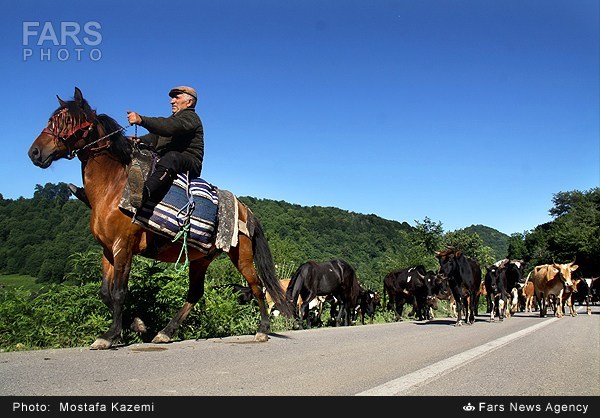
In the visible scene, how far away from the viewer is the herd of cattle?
1642cm

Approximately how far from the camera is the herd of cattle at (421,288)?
16422 mm

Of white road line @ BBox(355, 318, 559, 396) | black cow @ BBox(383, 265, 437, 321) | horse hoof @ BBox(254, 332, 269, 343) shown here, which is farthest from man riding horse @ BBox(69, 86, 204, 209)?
black cow @ BBox(383, 265, 437, 321)

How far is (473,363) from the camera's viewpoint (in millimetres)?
6484

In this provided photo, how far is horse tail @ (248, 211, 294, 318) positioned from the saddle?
608 mm

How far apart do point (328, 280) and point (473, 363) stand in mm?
10374

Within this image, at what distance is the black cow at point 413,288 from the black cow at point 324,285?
418 cm

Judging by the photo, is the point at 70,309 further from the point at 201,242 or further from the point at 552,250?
the point at 552,250

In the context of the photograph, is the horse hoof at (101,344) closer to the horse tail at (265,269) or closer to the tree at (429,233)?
the horse tail at (265,269)

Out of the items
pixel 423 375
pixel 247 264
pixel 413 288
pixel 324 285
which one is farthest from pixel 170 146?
pixel 413 288

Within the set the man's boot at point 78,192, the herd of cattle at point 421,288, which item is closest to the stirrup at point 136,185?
the man's boot at point 78,192

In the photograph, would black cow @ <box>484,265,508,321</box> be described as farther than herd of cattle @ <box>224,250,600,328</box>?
Yes

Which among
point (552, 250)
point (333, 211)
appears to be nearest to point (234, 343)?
point (552, 250)

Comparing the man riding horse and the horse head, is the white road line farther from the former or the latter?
the horse head

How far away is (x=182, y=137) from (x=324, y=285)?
1007 centimetres
